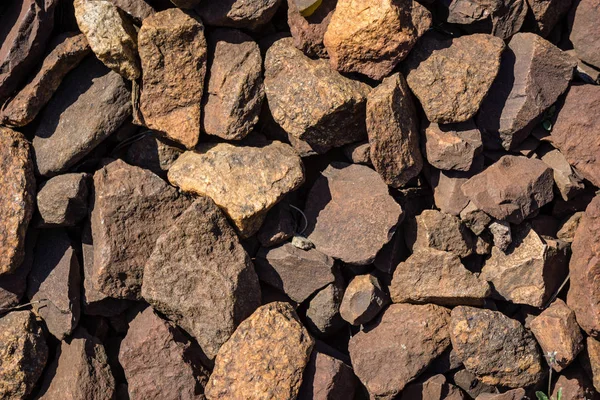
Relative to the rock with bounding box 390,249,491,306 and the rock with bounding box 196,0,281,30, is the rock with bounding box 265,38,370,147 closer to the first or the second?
the rock with bounding box 196,0,281,30

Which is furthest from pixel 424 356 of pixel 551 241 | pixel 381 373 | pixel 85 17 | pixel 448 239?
pixel 85 17

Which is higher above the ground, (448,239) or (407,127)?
(407,127)

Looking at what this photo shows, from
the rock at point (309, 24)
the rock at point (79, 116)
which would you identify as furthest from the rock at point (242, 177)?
the rock at point (309, 24)

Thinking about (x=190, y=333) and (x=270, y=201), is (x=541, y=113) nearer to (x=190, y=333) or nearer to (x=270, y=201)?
(x=270, y=201)

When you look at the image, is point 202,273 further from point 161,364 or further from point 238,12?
point 238,12

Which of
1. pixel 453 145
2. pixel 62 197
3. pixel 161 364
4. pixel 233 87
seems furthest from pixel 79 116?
pixel 453 145
